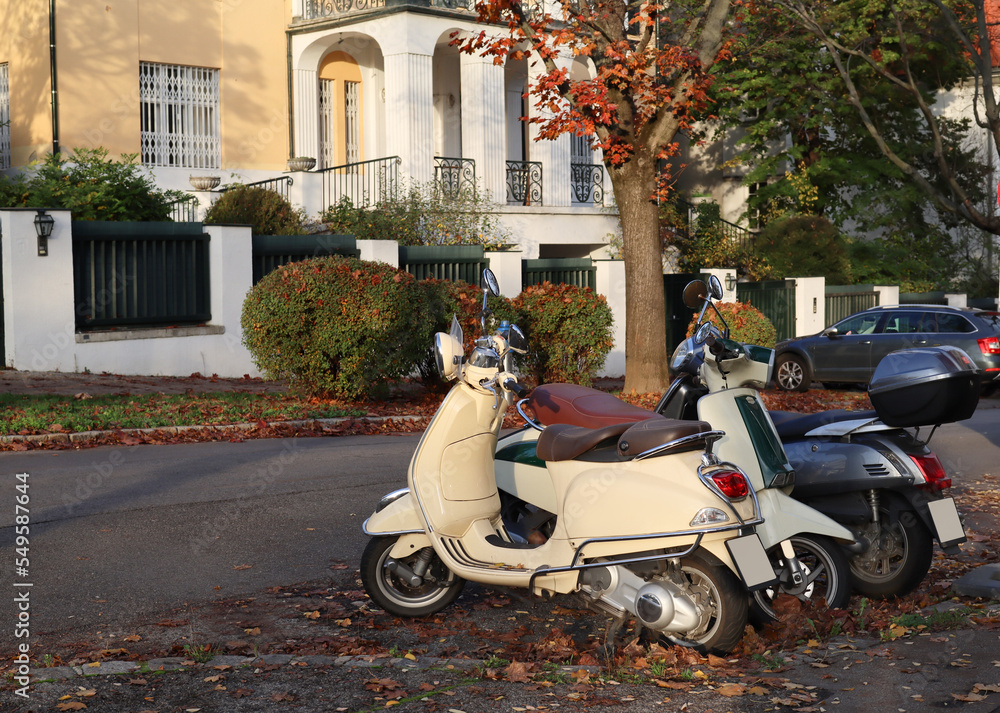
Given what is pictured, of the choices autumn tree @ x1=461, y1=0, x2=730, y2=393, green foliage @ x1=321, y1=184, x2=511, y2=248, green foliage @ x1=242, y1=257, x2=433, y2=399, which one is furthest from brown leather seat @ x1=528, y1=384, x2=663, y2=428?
green foliage @ x1=321, y1=184, x2=511, y2=248

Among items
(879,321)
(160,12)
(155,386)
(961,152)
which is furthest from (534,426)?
(961,152)

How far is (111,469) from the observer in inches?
379

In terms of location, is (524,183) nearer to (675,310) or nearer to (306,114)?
(306,114)

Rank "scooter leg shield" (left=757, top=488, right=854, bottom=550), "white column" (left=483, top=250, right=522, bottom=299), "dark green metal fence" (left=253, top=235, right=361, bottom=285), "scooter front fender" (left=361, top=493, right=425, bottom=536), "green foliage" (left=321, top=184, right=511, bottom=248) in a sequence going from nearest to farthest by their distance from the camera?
"scooter leg shield" (left=757, top=488, right=854, bottom=550) < "scooter front fender" (left=361, top=493, right=425, bottom=536) < "dark green metal fence" (left=253, top=235, right=361, bottom=285) < "white column" (left=483, top=250, right=522, bottom=299) < "green foliage" (left=321, top=184, right=511, bottom=248)

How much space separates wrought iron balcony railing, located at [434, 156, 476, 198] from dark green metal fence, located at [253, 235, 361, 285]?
7288mm

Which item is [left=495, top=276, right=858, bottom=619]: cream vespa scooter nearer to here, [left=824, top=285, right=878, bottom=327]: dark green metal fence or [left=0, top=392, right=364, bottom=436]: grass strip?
[left=0, top=392, right=364, bottom=436]: grass strip

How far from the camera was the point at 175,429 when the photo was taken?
11.7 metres

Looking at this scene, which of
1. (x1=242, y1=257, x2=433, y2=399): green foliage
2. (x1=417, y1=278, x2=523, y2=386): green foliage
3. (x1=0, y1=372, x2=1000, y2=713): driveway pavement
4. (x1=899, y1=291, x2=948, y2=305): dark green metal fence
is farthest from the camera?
(x1=899, y1=291, x2=948, y2=305): dark green metal fence

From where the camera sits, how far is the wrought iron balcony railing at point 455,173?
2520cm

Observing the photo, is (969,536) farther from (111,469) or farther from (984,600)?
(111,469)

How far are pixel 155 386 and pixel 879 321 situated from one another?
12.3 meters

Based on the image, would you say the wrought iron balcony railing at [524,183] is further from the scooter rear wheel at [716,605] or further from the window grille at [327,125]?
the scooter rear wheel at [716,605]

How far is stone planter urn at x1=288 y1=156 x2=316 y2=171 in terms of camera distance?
2348cm

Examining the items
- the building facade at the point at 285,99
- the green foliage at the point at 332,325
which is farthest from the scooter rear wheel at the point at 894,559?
the building facade at the point at 285,99
